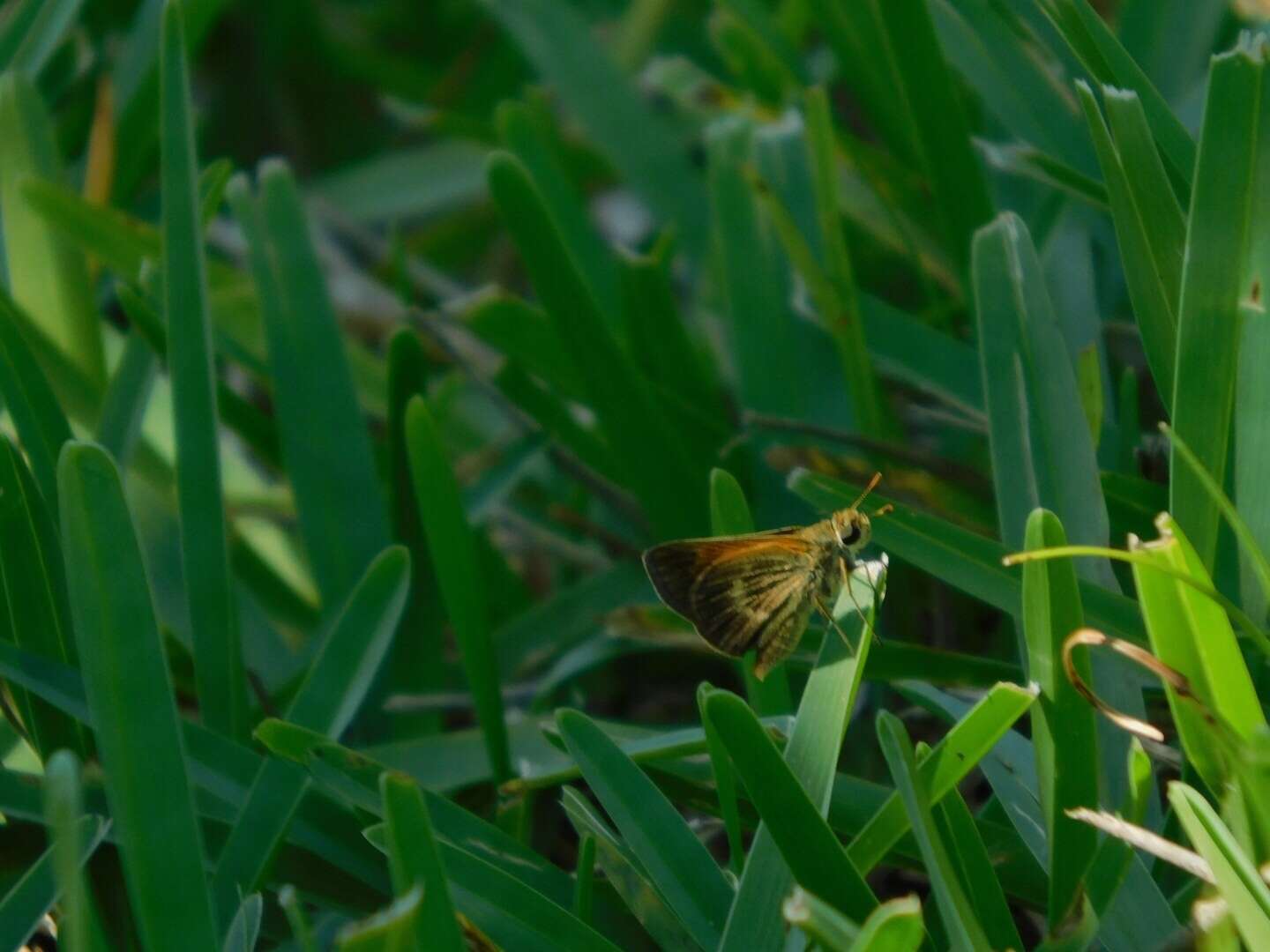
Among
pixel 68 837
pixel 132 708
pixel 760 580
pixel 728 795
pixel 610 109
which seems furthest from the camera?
pixel 610 109

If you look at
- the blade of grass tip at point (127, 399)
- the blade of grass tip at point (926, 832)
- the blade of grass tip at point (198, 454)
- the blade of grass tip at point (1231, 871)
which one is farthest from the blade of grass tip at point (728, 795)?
the blade of grass tip at point (127, 399)

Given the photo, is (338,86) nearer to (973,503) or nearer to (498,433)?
(498,433)

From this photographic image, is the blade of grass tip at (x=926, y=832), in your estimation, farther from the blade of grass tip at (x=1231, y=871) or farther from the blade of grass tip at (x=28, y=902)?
the blade of grass tip at (x=28, y=902)

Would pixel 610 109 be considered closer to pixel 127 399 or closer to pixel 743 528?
pixel 127 399

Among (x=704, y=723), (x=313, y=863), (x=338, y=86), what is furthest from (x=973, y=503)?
(x=338, y=86)

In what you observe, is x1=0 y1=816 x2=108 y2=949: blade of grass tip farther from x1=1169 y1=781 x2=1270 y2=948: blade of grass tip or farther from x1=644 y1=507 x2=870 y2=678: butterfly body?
x1=1169 y1=781 x2=1270 y2=948: blade of grass tip

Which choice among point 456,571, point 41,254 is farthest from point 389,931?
point 41,254

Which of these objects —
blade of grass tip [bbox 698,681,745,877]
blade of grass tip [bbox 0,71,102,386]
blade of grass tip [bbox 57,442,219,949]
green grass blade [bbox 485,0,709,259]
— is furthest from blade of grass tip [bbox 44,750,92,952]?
green grass blade [bbox 485,0,709,259]
